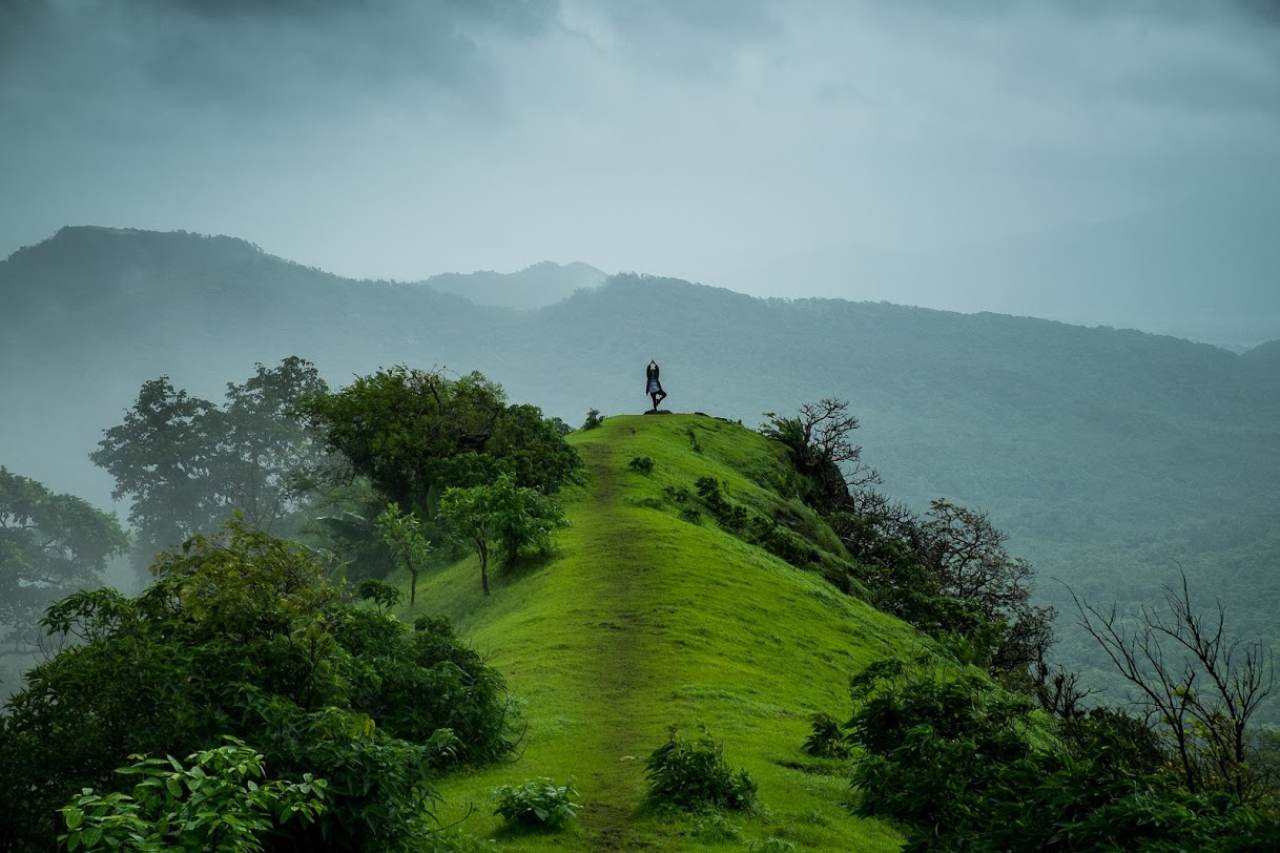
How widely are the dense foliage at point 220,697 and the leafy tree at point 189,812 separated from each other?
1.00 m

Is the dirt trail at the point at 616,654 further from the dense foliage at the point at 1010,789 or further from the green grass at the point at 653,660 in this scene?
the dense foliage at the point at 1010,789

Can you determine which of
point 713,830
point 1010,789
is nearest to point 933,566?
point 713,830

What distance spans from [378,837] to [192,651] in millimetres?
3328

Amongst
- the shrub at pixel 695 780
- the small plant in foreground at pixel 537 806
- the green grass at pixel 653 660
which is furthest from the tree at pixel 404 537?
the small plant in foreground at pixel 537 806

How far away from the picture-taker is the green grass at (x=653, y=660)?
41.1 feet

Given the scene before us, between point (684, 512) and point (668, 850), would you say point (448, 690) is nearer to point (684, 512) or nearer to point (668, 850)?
point (668, 850)

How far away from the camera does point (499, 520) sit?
28016mm

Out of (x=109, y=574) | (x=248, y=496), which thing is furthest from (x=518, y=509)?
(x=109, y=574)

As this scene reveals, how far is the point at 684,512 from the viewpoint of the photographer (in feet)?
114

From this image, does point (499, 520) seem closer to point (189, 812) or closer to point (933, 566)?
Result: point (189, 812)

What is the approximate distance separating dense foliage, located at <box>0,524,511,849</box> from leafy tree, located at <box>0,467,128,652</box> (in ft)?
321

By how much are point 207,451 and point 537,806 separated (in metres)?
98.8

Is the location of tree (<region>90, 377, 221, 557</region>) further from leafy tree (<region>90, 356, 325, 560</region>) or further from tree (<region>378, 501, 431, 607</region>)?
tree (<region>378, 501, 431, 607</region>)

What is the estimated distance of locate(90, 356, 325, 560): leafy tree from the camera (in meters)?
98.9
